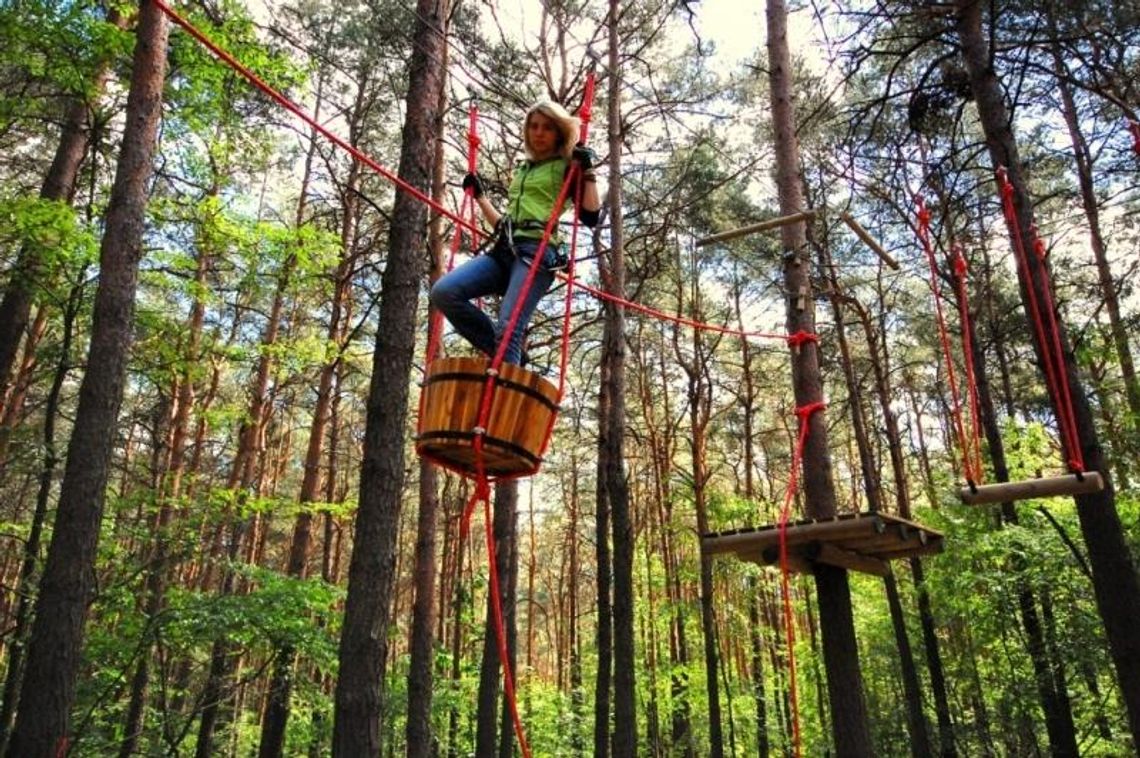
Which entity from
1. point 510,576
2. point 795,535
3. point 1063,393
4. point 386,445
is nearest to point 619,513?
point 795,535

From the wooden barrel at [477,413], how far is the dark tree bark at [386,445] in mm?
1230

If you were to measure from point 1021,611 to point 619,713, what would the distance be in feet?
20.3

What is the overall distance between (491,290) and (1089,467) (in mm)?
4737

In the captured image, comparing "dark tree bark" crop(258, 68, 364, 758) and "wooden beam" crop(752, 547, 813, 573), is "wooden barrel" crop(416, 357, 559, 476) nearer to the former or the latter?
"wooden beam" crop(752, 547, 813, 573)

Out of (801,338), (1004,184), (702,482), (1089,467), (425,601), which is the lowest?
(425,601)

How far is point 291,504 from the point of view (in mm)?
9898

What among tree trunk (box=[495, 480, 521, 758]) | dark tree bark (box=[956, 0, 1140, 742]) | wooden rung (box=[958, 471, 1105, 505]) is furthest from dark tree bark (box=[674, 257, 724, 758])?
wooden rung (box=[958, 471, 1105, 505])

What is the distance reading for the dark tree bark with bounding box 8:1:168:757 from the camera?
4922 millimetres

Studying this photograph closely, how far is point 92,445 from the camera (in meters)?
5.38

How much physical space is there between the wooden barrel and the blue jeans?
8.2 inches

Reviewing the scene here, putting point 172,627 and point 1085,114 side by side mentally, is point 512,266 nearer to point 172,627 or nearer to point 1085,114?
point 172,627

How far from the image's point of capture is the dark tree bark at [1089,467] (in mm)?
5137

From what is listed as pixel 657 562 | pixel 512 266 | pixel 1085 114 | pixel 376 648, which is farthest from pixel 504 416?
pixel 657 562

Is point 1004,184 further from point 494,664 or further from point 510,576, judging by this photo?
point 510,576
